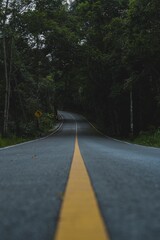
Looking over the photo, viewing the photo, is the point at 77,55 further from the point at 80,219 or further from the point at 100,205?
the point at 80,219

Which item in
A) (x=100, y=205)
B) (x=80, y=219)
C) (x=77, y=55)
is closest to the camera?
(x=80, y=219)

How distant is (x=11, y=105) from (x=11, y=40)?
27.1 feet

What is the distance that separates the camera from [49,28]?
116 ft

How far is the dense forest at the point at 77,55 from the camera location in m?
31.7

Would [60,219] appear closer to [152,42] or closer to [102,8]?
[152,42]

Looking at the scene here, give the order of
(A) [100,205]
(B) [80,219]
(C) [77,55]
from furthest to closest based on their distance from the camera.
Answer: (C) [77,55] < (A) [100,205] < (B) [80,219]

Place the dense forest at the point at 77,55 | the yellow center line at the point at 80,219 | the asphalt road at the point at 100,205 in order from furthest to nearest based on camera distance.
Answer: the dense forest at the point at 77,55 → the asphalt road at the point at 100,205 → the yellow center line at the point at 80,219

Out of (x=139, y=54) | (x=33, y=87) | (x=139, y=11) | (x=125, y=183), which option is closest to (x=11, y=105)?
(x=33, y=87)

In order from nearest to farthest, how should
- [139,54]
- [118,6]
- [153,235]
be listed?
[153,235] < [139,54] < [118,6]

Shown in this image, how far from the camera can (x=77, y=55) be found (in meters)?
38.3

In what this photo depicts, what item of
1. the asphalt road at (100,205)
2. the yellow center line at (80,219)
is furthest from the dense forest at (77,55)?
the yellow center line at (80,219)

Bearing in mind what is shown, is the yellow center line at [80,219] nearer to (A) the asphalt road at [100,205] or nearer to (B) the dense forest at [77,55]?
(A) the asphalt road at [100,205]

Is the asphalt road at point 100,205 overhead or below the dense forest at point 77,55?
below

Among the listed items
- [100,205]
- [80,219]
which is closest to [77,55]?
[100,205]
